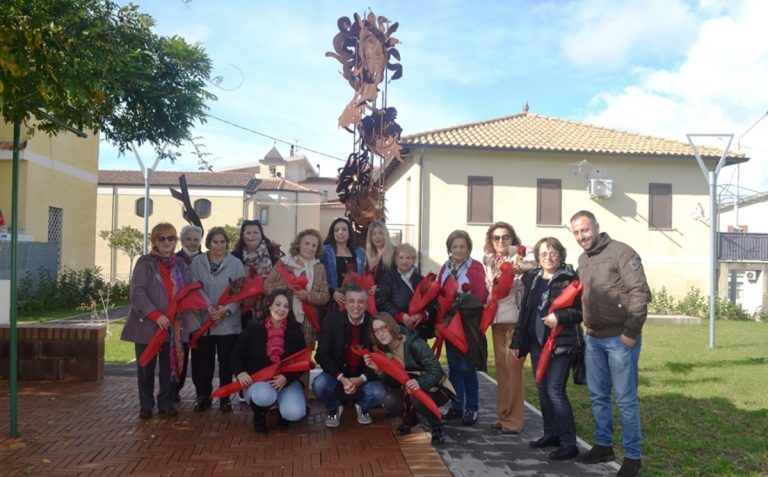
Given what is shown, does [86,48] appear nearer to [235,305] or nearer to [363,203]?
[235,305]

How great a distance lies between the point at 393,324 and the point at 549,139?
18256 mm

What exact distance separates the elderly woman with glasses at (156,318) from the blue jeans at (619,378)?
3485 millimetres

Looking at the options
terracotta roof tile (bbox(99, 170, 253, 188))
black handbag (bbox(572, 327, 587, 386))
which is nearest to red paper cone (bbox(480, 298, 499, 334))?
black handbag (bbox(572, 327, 587, 386))

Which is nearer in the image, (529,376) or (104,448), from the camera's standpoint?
(104,448)

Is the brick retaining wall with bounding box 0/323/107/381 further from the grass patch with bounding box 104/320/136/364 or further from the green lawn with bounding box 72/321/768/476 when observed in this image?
the green lawn with bounding box 72/321/768/476

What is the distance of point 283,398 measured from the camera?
5.48 meters

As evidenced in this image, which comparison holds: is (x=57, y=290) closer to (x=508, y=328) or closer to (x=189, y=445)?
(x=189, y=445)

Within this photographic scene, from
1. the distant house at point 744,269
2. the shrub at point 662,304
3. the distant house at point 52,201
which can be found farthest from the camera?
the distant house at point 744,269

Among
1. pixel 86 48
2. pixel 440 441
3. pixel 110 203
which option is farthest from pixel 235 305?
pixel 110 203

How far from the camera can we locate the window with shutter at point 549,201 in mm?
21391

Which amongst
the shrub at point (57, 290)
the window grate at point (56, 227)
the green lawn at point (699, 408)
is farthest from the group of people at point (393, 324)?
the window grate at point (56, 227)

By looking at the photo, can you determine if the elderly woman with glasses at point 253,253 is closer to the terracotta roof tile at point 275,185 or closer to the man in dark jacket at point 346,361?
the man in dark jacket at point 346,361

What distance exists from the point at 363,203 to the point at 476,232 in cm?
1406

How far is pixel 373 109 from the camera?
7.57 m
